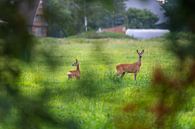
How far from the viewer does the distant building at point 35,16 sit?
119 cm

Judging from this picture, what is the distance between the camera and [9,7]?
3.97ft

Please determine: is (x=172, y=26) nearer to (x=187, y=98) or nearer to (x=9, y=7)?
(x=187, y=98)

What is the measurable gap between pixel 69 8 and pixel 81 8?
3cm

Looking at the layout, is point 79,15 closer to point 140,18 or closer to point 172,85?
point 140,18

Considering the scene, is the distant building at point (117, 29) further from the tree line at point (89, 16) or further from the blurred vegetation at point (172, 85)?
the blurred vegetation at point (172, 85)

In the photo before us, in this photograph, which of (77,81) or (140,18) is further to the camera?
(77,81)

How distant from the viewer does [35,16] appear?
119 centimetres

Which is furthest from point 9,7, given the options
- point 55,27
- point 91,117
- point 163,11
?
point 91,117

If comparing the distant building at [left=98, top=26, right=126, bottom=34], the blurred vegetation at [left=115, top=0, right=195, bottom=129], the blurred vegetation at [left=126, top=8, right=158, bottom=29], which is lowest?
the blurred vegetation at [left=115, top=0, right=195, bottom=129]

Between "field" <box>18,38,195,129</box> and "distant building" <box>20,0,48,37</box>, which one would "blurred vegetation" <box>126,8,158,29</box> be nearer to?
"field" <box>18,38,195,129</box>

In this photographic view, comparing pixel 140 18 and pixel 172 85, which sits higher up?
pixel 140 18

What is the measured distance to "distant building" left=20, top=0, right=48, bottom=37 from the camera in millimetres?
1186

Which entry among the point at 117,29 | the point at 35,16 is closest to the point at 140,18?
the point at 117,29

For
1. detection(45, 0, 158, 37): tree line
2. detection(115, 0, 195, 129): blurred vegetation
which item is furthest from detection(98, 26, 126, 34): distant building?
detection(115, 0, 195, 129): blurred vegetation
